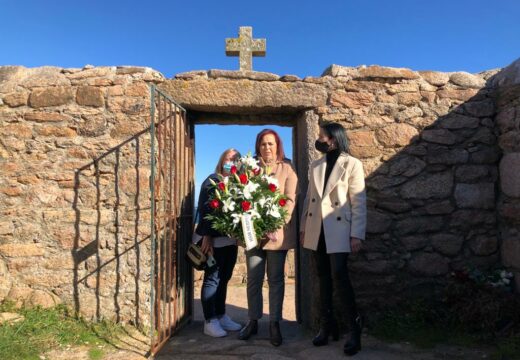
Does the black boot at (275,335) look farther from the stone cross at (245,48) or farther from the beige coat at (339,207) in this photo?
the stone cross at (245,48)

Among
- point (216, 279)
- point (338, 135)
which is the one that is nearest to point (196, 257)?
point (216, 279)

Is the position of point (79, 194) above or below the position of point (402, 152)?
below

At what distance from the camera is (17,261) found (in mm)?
3682

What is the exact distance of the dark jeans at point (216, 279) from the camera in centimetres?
350

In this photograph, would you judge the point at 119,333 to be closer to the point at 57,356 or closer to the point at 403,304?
the point at 57,356

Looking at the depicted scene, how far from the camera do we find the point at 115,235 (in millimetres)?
3680

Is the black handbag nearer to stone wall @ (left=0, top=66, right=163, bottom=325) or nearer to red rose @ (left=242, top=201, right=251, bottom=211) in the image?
stone wall @ (left=0, top=66, right=163, bottom=325)

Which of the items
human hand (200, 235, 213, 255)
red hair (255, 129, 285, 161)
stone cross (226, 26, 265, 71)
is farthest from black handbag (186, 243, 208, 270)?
stone cross (226, 26, 265, 71)

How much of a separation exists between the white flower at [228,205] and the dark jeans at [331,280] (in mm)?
681

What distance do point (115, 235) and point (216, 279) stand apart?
0.98m

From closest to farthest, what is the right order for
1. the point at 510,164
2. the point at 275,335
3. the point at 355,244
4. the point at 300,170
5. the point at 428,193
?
the point at 355,244 < the point at 275,335 < the point at 510,164 < the point at 428,193 < the point at 300,170

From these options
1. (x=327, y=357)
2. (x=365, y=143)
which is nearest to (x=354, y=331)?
(x=327, y=357)

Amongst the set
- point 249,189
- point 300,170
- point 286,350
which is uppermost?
point 300,170

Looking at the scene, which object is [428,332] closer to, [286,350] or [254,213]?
[286,350]
